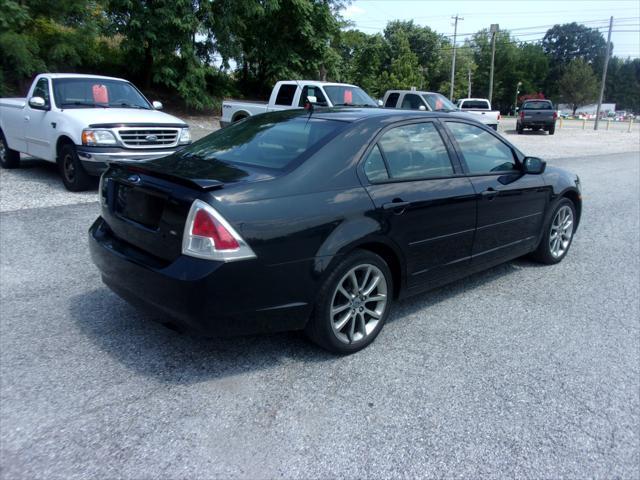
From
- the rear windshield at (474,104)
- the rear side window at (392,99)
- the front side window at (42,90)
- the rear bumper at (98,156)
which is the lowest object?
the rear windshield at (474,104)

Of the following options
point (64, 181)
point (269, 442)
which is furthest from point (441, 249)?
point (64, 181)

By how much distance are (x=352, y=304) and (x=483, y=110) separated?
25.8 m

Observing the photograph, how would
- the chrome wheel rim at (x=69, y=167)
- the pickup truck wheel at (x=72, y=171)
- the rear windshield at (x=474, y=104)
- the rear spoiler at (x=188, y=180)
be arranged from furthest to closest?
the rear windshield at (x=474, y=104)
the chrome wheel rim at (x=69, y=167)
the pickup truck wheel at (x=72, y=171)
the rear spoiler at (x=188, y=180)

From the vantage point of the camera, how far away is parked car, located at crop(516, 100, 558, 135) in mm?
29516

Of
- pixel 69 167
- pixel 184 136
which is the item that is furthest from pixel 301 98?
pixel 69 167

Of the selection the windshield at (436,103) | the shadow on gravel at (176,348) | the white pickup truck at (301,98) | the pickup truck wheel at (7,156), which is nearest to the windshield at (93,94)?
the pickup truck wheel at (7,156)

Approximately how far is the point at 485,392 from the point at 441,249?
1.24 meters

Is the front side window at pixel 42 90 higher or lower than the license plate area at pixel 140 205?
higher

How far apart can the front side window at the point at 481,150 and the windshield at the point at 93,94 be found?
22.4ft

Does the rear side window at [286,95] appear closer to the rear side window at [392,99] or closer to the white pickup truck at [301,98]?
the white pickup truck at [301,98]

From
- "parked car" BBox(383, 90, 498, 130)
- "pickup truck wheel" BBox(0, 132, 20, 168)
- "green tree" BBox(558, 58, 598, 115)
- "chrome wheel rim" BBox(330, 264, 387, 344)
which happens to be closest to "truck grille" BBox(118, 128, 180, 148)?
"pickup truck wheel" BBox(0, 132, 20, 168)

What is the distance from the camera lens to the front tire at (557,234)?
5.68 metres

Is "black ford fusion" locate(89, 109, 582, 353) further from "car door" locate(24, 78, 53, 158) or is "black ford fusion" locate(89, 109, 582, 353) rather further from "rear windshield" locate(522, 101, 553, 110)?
"rear windshield" locate(522, 101, 553, 110)

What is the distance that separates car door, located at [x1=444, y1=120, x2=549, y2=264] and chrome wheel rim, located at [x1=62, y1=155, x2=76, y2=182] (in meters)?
6.35
